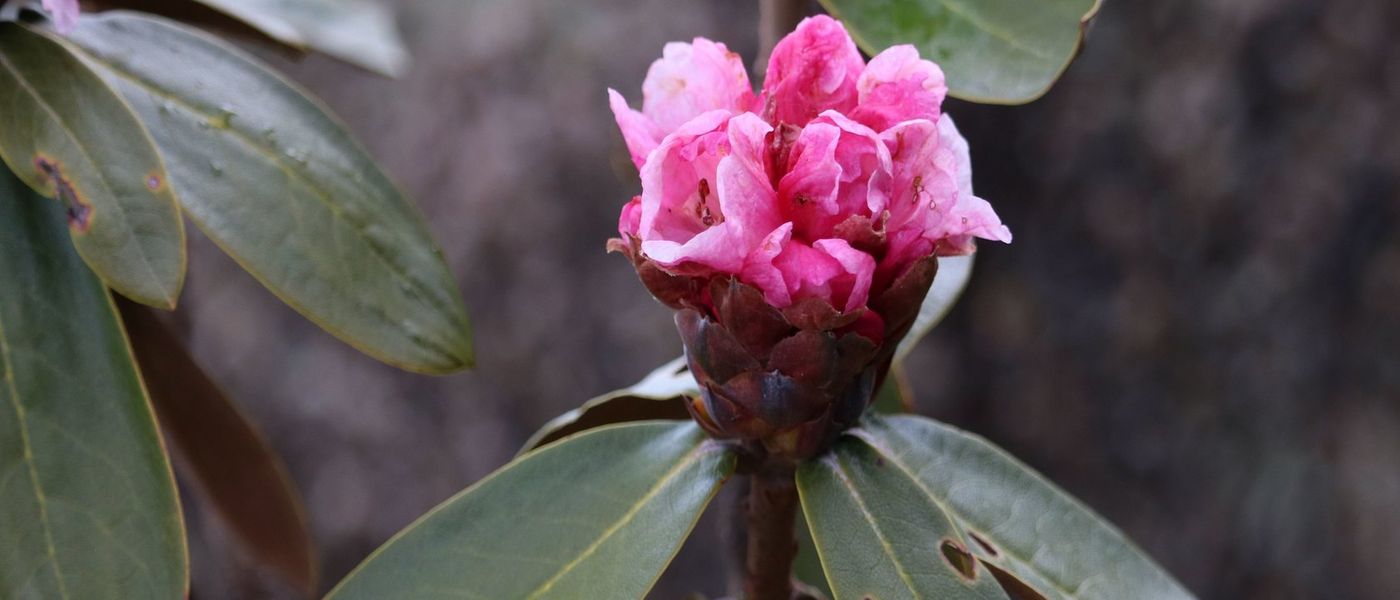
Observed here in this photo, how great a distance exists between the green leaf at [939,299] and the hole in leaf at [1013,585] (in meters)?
0.17

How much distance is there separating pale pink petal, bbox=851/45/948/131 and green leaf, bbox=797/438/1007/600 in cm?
19

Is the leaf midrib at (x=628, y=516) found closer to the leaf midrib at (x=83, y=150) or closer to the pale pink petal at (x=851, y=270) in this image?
the pale pink petal at (x=851, y=270)

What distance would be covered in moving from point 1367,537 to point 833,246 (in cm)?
211

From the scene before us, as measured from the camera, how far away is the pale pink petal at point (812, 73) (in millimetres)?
610

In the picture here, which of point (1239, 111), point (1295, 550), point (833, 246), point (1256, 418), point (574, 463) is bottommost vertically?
point (1295, 550)

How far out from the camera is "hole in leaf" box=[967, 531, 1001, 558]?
0.66 m

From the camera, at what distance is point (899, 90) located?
0.60m

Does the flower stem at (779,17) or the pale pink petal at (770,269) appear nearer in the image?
the pale pink petal at (770,269)

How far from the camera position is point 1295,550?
7.30 feet

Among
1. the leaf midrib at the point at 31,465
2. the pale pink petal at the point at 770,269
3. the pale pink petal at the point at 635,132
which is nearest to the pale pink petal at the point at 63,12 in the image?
the leaf midrib at the point at 31,465

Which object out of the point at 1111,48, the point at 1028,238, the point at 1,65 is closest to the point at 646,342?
the point at 1028,238

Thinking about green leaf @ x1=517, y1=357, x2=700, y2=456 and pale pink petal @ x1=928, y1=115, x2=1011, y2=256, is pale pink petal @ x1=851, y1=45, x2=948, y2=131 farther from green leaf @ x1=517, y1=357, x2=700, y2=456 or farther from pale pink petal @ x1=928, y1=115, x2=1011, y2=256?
green leaf @ x1=517, y1=357, x2=700, y2=456

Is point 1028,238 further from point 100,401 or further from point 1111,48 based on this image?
point 100,401

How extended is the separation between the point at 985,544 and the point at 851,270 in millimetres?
210
